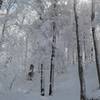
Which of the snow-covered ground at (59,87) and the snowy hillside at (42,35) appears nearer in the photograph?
the snowy hillside at (42,35)

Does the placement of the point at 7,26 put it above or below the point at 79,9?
below

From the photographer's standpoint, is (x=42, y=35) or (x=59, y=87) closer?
(x=42, y=35)

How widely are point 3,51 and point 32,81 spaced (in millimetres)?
13220

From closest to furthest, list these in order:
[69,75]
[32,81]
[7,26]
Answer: [7,26] < [32,81] < [69,75]

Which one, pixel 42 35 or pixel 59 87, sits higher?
pixel 42 35

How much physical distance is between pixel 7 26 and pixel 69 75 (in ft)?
57.6

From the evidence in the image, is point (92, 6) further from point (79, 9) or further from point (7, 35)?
point (7, 35)

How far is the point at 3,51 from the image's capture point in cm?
1599

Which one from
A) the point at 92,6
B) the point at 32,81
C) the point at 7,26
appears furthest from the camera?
the point at 32,81

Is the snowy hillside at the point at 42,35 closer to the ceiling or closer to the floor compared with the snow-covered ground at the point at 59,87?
closer to the ceiling

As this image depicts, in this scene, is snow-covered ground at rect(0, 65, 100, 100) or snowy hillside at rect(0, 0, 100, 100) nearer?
snowy hillside at rect(0, 0, 100, 100)

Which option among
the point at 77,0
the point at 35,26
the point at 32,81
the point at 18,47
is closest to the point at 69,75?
the point at 32,81

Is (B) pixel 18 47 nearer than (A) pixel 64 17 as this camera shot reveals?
Yes

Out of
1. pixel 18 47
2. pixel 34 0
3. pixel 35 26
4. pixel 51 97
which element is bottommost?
pixel 51 97
